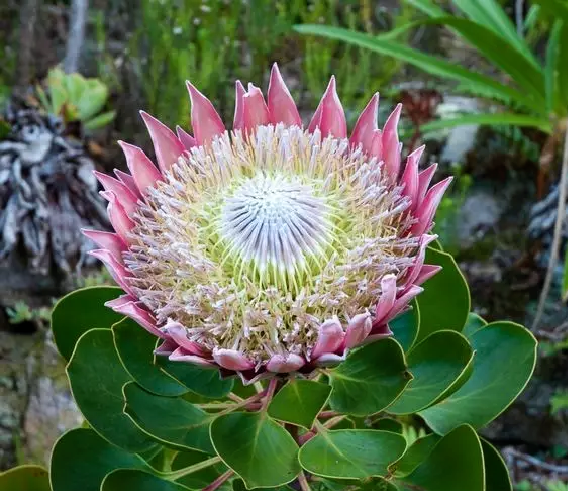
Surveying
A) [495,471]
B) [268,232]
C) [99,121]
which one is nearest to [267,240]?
[268,232]

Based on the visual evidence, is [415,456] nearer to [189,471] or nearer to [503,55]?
[189,471]

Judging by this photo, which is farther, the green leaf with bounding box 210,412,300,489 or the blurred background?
the blurred background

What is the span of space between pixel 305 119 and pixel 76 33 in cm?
117

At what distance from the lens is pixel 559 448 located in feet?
7.97

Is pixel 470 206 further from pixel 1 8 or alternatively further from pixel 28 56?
pixel 1 8

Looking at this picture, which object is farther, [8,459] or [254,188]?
[8,459]

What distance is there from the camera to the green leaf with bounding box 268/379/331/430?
0.75 metres

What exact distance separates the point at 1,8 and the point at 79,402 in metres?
4.16

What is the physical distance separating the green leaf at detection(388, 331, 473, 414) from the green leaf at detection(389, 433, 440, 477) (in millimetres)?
69

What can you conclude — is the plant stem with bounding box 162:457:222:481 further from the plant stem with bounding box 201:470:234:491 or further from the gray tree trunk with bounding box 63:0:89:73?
the gray tree trunk with bounding box 63:0:89:73

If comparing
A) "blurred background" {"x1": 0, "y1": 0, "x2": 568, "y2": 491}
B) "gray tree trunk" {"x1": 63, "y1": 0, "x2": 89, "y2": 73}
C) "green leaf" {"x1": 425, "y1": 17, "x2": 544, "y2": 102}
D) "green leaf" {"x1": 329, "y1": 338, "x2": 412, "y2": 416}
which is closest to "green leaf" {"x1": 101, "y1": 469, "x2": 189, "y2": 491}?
"green leaf" {"x1": 329, "y1": 338, "x2": 412, "y2": 416}

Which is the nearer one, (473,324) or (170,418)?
(170,418)

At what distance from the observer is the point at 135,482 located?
2.87 ft

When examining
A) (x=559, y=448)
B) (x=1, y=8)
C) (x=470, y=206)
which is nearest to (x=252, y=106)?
(x=559, y=448)
